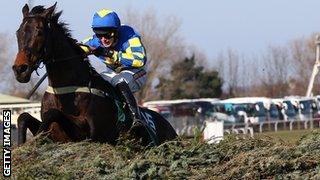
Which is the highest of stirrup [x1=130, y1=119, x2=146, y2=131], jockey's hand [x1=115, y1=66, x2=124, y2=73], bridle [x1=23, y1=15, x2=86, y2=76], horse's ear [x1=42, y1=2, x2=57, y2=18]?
horse's ear [x1=42, y1=2, x2=57, y2=18]

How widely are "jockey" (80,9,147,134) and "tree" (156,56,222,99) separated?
199ft

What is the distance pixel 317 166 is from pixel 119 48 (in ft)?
13.1

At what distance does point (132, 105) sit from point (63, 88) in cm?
81

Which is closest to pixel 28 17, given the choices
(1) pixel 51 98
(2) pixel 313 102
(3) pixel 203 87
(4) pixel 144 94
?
(1) pixel 51 98

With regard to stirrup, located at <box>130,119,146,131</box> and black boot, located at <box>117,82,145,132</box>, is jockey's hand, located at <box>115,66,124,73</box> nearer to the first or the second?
black boot, located at <box>117,82,145,132</box>

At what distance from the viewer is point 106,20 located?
851 cm

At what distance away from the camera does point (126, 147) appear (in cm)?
584

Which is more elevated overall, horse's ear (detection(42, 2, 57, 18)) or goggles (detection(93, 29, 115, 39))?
horse's ear (detection(42, 2, 57, 18))

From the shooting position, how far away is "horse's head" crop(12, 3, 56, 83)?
24.8 ft

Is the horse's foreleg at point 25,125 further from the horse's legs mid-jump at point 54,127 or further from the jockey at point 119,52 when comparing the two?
the jockey at point 119,52

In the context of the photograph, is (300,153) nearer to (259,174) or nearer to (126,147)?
(259,174)

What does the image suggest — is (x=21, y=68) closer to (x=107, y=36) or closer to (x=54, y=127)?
(x=54, y=127)

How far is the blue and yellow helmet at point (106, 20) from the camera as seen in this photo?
8.51 metres

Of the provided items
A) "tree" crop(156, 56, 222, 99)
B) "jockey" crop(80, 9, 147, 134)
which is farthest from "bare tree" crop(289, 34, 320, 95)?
"jockey" crop(80, 9, 147, 134)
